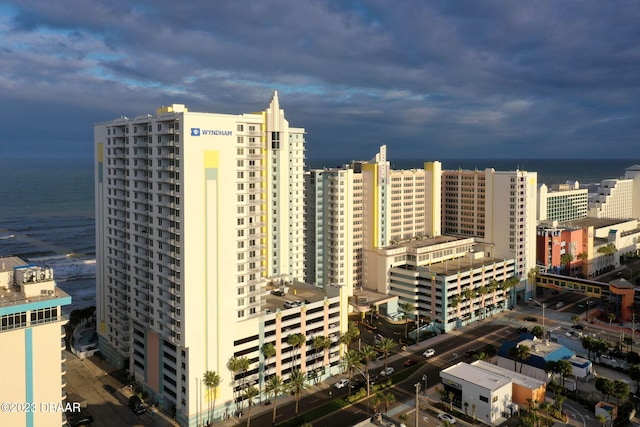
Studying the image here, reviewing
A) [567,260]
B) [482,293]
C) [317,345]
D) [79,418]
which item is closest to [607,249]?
[567,260]

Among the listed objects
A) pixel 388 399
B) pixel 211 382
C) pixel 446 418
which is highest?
pixel 211 382

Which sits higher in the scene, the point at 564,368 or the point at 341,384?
the point at 564,368

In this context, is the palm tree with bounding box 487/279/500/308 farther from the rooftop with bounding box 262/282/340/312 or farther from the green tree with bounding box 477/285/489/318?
the rooftop with bounding box 262/282/340/312

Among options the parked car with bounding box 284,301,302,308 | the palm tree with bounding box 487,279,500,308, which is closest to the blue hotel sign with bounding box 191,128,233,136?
the parked car with bounding box 284,301,302,308

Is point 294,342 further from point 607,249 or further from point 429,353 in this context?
point 607,249

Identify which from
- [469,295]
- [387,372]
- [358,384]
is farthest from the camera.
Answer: [469,295]

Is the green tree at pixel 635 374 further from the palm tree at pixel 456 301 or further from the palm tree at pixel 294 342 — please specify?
the palm tree at pixel 294 342
